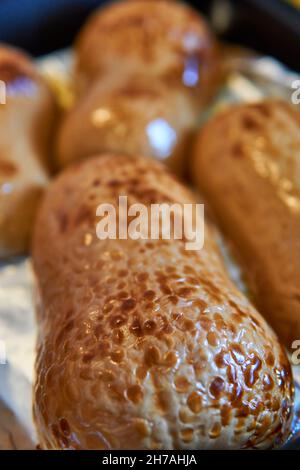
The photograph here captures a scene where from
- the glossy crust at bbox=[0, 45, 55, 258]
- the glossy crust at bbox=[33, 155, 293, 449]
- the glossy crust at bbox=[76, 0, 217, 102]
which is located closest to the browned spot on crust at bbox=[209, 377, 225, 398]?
the glossy crust at bbox=[33, 155, 293, 449]

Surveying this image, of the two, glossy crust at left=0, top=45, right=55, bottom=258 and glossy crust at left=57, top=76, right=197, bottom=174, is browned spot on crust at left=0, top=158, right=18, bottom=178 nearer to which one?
glossy crust at left=0, top=45, right=55, bottom=258

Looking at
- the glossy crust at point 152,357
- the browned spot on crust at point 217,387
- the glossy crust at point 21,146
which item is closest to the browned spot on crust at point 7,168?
the glossy crust at point 21,146

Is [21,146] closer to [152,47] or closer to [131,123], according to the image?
[131,123]

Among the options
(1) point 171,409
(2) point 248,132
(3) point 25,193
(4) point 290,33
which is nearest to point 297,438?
(1) point 171,409

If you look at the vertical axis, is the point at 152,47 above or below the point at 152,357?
above

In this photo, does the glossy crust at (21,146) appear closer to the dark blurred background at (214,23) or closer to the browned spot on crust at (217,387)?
the dark blurred background at (214,23)

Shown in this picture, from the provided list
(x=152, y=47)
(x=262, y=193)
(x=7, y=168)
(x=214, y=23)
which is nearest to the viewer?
(x=262, y=193)

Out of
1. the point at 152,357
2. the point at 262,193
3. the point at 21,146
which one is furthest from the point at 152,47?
the point at 152,357
